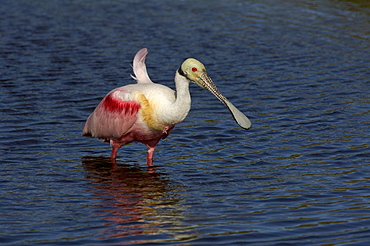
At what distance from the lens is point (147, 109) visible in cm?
942

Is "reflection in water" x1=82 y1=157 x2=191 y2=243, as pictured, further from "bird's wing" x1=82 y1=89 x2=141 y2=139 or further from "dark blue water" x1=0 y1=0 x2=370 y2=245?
"bird's wing" x1=82 y1=89 x2=141 y2=139

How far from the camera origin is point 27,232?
7309 mm

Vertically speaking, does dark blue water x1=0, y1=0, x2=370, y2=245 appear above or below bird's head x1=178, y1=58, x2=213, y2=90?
below

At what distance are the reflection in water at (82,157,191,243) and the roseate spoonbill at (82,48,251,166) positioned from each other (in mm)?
394

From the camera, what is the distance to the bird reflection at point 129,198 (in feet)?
24.8

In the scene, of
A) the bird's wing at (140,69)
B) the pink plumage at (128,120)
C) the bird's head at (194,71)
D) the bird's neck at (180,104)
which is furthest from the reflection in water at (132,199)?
the bird's head at (194,71)

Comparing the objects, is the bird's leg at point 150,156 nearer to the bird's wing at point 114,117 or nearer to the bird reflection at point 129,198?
the bird reflection at point 129,198

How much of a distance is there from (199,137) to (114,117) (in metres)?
1.67

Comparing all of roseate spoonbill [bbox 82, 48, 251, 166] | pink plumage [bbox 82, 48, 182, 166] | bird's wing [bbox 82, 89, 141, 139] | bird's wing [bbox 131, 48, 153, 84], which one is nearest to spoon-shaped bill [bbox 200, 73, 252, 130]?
roseate spoonbill [bbox 82, 48, 251, 166]

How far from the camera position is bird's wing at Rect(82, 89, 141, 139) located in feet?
31.7

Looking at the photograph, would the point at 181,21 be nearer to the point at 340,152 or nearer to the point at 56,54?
the point at 56,54

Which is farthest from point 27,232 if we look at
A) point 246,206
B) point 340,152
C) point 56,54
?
point 56,54

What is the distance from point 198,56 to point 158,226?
9.18 m

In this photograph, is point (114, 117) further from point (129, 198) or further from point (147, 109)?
point (129, 198)
